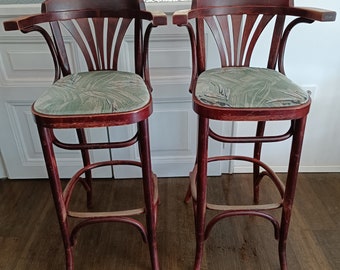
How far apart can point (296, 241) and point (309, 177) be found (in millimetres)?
511

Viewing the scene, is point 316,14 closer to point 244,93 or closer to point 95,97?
point 244,93

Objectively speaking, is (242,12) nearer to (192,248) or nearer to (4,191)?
(192,248)

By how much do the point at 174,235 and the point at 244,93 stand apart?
76 cm

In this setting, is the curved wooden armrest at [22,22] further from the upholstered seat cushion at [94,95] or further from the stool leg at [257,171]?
the stool leg at [257,171]

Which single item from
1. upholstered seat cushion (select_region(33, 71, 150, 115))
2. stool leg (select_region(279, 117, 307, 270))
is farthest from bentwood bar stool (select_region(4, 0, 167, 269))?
stool leg (select_region(279, 117, 307, 270))

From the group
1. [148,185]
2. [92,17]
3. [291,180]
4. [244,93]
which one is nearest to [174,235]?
[148,185]

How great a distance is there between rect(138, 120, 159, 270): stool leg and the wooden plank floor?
0.39 feet

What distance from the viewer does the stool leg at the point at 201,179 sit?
1.05 m

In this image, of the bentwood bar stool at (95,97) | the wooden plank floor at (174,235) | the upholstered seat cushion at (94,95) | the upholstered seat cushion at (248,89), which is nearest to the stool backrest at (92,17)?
the bentwood bar stool at (95,97)

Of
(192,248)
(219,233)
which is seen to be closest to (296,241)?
(219,233)

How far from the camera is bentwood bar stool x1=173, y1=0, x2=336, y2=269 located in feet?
3.21

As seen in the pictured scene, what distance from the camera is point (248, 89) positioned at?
1062 millimetres

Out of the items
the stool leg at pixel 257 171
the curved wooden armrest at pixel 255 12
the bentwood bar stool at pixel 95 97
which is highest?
the curved wooden armrest at pixel 255 12

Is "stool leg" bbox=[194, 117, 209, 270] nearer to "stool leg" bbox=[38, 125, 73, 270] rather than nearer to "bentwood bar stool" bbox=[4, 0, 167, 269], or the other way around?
"bentwood bar stool" bbox=[4, 0, 167, 269]
